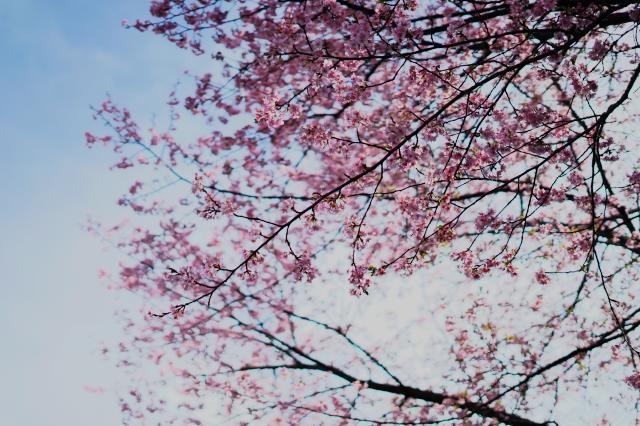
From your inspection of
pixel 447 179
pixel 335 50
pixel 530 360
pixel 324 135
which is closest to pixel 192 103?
pixel 335 50

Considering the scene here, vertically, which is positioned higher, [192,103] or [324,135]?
[192,103]

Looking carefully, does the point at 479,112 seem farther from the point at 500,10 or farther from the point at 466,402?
the point at 466,402

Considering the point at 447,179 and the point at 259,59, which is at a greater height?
the point at 259,59

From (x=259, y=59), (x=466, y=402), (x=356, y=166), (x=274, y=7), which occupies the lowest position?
(x=466, y=402)

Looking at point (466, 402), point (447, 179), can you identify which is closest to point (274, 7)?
point (447, 179)

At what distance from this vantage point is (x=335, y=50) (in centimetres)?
680

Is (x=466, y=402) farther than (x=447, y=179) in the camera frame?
Yes

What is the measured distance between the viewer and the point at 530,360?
25.0 ft

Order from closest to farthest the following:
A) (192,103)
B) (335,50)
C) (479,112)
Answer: (479,112)
(335,50)
(192,103)

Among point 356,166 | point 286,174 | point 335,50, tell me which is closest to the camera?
point 356,166

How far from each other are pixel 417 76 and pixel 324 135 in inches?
44.7

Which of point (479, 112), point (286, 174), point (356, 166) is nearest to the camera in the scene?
point (356, 166)

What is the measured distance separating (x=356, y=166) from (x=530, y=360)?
5133mm

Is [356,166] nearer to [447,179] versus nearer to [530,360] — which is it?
[447,179]
